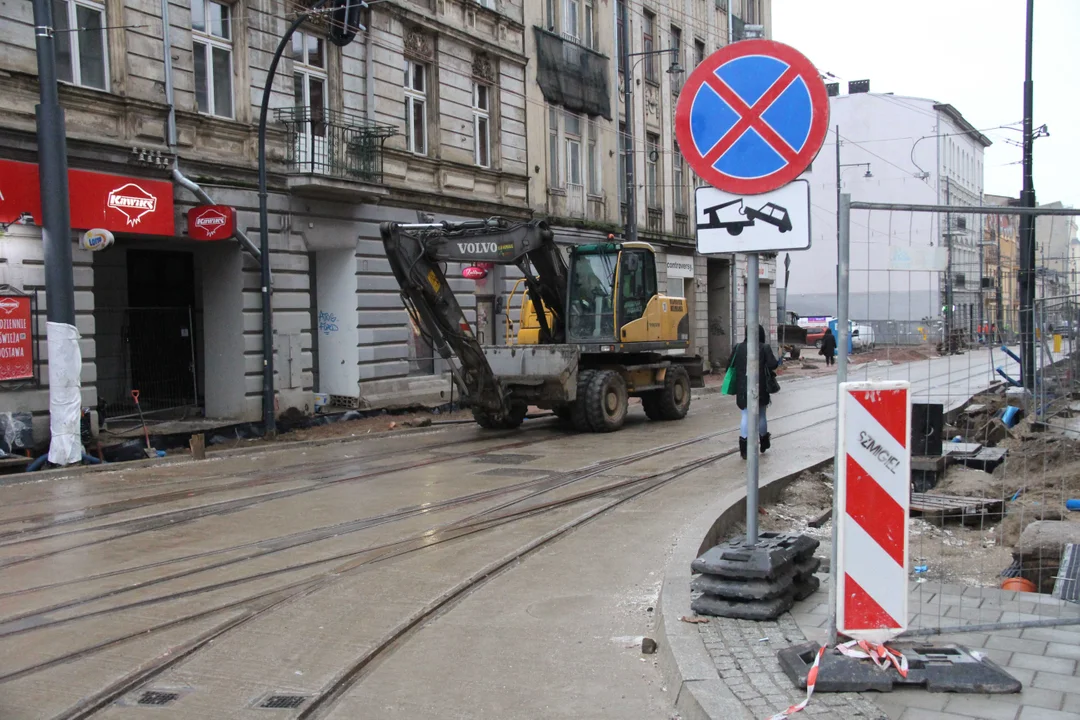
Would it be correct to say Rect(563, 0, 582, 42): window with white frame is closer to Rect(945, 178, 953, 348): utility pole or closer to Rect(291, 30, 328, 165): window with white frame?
Rect(291, 30, 328, 165): window with white frame

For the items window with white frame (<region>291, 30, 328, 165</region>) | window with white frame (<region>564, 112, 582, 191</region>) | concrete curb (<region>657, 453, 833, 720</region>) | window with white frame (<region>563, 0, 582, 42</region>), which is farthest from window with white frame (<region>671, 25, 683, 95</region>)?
concrete curb (<region>657, 453, 833, 720</region>)

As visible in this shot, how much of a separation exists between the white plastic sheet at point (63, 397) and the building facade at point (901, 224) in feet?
33.5

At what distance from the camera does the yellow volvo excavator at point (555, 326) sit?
14.8m

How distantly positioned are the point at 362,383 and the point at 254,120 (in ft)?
19.1

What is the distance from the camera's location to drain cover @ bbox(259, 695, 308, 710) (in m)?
4.57

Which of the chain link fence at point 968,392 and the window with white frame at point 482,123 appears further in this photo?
the window with white frame at point 482,123

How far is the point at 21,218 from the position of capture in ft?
44.7

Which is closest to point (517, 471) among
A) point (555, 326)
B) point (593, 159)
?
point (555, 326)

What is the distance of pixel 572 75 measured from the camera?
2809 cm

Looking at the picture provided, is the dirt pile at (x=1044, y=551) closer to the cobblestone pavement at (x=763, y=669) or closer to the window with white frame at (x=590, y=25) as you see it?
the cobblestone pavement at (x=763, y=669)

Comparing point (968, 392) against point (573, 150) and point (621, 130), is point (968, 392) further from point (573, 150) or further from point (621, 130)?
point (621, 130)

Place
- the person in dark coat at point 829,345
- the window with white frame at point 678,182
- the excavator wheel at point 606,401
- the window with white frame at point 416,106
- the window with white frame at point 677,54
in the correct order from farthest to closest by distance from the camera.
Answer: the window with white frame at point 678,182 < the window with white frame at point 677,54 < the person in dark coat at point 829,345 < the window with white frame at point 416,106 < the excavator wheel at point 606,401

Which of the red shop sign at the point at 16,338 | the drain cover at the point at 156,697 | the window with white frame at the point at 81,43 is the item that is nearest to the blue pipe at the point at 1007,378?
the drain cover at the point at 156,697

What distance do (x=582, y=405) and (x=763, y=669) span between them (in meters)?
11.3
